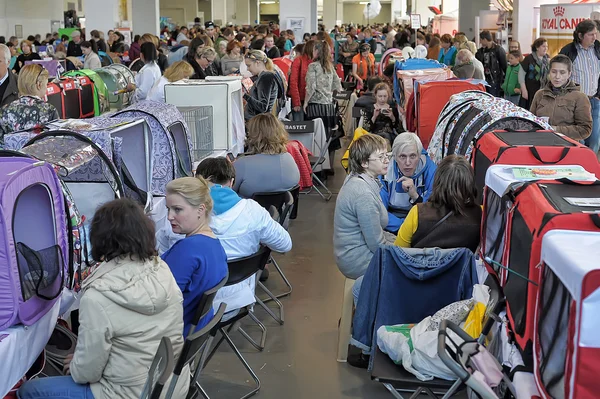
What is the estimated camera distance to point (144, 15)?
23.4m

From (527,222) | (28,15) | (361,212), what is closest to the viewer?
(527,222)

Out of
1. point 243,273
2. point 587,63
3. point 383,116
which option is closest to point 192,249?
point 243,273

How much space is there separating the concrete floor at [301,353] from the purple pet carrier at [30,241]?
4.04ft

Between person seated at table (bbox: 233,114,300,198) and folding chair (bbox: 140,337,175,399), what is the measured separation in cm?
302

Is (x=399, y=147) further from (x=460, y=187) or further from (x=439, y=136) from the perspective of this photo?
(x=460, y=187)

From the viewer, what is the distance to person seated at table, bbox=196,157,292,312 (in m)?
3.95

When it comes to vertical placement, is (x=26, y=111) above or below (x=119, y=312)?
above

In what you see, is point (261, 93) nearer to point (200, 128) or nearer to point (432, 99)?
point (200, 128)

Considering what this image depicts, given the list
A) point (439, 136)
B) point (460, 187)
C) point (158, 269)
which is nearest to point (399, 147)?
point (439, 136)

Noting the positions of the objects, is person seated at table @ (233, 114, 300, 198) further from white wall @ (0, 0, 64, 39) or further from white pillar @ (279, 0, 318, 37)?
white wall @ (0, 0, 64, 39)

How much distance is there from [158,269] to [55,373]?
31.1 inches

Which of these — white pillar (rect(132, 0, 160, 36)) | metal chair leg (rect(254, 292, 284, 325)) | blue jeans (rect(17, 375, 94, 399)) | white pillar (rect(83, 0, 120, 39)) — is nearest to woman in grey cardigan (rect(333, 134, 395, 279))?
metal chair leg (rect(254, 292, 284, 325))

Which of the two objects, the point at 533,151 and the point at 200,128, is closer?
the point at 533,151

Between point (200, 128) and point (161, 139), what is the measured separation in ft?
4.12
